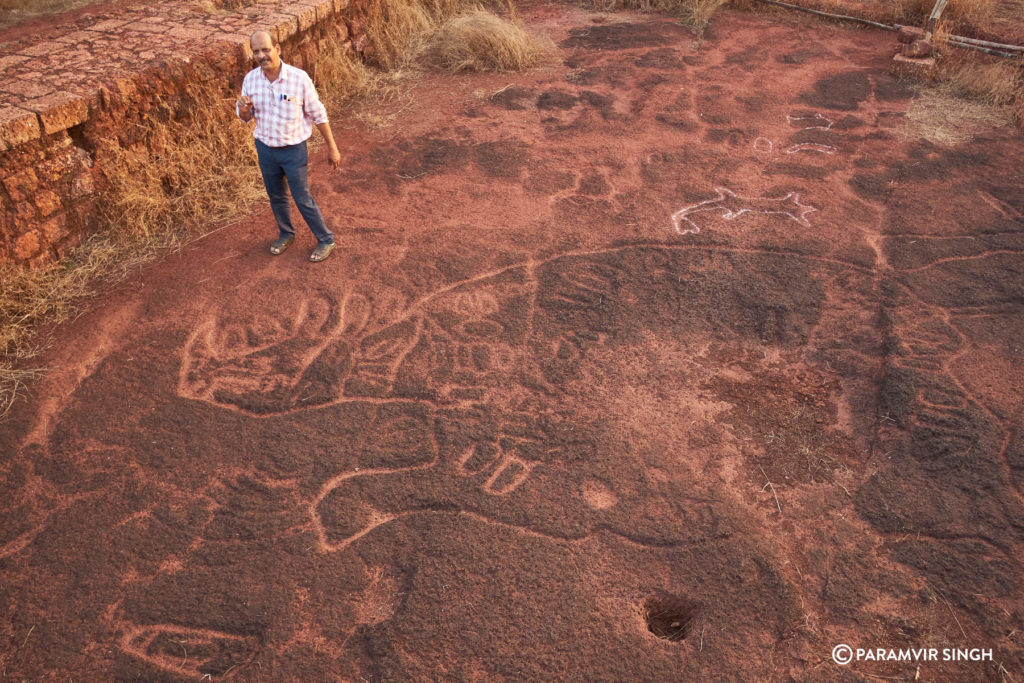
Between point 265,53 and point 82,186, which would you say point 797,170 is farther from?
point 82,186

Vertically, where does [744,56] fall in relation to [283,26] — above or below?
below

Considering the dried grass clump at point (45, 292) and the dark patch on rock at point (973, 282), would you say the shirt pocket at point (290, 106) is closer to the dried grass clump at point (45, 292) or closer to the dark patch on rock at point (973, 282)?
the dried grass clump at point (45, 292)

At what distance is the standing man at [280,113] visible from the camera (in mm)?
3357

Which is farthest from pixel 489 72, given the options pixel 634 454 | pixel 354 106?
pixel 634 454

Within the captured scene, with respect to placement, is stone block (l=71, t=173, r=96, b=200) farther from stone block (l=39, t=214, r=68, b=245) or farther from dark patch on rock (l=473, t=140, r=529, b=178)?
dark patch on rock (l=473, t=140, r=529, b=178)

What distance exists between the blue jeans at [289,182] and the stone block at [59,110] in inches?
41.9

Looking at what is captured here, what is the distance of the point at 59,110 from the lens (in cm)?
372

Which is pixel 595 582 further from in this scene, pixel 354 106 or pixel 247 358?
pixel 354 106

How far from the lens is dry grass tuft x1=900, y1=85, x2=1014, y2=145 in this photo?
4.86 metres

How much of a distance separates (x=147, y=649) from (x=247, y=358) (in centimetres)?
139

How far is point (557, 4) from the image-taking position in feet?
24.4

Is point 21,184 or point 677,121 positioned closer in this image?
point 21,184

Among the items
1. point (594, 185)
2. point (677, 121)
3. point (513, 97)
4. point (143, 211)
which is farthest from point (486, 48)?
point (143, 211)

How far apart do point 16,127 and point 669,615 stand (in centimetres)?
378
